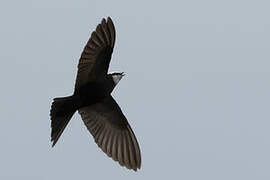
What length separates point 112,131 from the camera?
9.00m

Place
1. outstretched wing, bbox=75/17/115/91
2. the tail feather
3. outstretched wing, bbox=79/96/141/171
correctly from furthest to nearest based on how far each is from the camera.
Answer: outstretched wing, bbox=79/96/141/171
the tail feather
outstretched wing, bbox=75/17/115/91

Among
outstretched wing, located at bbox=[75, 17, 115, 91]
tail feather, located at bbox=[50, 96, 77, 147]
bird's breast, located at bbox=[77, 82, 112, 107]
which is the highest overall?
outstretched wing, located at bbox=[75, 17, 115, 91]

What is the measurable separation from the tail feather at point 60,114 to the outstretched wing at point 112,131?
1.95 ft

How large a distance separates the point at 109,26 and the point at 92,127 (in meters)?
1.57

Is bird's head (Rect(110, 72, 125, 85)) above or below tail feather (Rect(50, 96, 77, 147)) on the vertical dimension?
above

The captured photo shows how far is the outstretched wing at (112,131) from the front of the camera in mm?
8680

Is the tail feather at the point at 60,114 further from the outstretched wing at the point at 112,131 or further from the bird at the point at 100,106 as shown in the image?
the outstretched wing at the point at 112,131

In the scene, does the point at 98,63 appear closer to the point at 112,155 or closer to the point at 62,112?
the point at 62,112

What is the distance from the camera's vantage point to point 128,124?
9.07 m

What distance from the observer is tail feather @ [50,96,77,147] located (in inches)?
320

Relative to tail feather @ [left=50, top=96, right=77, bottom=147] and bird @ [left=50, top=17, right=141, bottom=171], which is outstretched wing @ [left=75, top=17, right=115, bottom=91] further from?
tail feather @ [left=50, top=96, right=77, bottom=147]

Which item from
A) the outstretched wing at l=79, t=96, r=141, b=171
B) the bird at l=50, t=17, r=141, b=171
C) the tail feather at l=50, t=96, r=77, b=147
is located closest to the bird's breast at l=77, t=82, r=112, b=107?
the bird at l=50, t=17, r=141, b=171

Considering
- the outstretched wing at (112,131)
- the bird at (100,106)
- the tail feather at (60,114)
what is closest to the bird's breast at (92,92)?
the bird at (100,106)

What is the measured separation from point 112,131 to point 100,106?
0.40m
